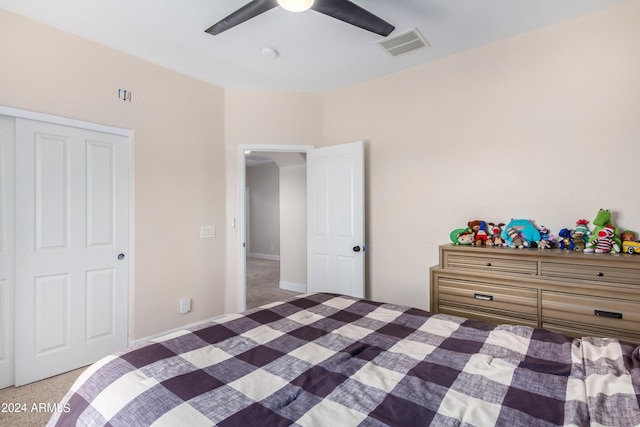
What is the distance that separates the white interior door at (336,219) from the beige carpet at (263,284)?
1.19 m

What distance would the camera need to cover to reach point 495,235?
8.77ft

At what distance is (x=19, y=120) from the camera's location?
2348 millimetres

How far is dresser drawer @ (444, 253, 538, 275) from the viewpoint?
2.32m

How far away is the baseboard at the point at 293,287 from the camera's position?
5135mm

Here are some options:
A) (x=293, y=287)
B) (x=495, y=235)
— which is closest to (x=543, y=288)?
(x=495, y=235)

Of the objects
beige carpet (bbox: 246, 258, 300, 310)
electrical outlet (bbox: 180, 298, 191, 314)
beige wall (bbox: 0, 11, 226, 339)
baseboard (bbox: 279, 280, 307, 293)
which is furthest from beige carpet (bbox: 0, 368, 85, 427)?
baseboard (bbox: 279, 280, 307, 293)

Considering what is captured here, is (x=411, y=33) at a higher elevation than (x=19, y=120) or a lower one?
higher

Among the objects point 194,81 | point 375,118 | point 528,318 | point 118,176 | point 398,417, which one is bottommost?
point 528,318

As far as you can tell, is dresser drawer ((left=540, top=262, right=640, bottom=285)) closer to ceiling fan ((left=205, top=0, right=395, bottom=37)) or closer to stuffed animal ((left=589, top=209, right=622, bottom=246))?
stuffed animal ((left=589, top=209, right=622, bottom=246))

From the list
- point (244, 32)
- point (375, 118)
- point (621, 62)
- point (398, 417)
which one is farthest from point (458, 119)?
point (398, 417)

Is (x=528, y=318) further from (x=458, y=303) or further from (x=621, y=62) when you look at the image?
(x=621, y=62)

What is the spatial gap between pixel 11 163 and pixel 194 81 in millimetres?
1745

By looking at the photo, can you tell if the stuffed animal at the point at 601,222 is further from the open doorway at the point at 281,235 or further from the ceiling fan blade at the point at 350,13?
the open doorway at the point at 281,235

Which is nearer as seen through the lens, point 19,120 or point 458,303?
point 19,120
